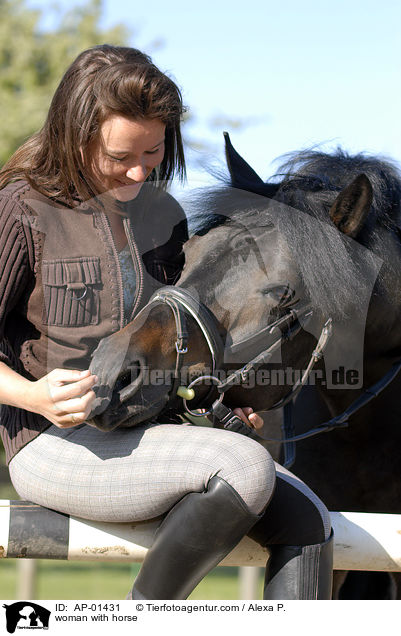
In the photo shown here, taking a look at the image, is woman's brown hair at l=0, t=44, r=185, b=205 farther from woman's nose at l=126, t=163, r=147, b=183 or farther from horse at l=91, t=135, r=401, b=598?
horse at l=91, t=135, r=401, b=598

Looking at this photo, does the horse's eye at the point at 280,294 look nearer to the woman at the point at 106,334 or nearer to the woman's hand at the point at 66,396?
the woman at the point at 106,334

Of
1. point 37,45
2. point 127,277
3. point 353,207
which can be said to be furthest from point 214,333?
point 37,45

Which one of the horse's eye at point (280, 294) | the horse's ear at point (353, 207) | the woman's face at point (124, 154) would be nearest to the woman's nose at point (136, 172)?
the woman's face at point (124, 154)

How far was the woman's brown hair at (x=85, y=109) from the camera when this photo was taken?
81.1 inches

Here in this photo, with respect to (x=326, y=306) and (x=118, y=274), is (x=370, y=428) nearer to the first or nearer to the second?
(x=326, y=306)

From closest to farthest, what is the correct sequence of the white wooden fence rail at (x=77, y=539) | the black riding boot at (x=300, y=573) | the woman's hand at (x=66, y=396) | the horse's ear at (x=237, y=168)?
the woman's hand at (x=66, y=396), the black riding boot at (x=300, y=573), the white wooden fence rail at (x=77, y=539), the horse's ear at (x=237, y=168)

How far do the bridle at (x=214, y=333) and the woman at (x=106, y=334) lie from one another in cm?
15

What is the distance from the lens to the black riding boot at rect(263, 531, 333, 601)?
1.74 m

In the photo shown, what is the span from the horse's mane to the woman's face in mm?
302

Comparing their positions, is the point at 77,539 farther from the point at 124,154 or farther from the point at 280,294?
the point at 124,154

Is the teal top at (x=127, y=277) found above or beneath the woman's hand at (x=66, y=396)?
above

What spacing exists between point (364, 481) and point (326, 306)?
35.5 inches

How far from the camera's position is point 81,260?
6.77 ft

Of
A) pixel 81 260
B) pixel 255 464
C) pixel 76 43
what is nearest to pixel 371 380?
pixel 255 464
